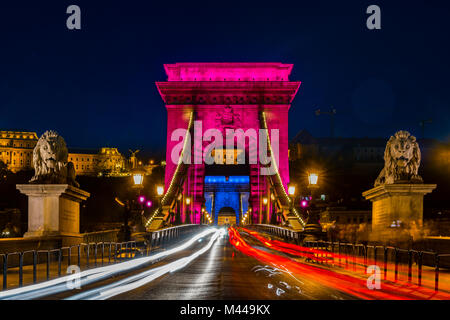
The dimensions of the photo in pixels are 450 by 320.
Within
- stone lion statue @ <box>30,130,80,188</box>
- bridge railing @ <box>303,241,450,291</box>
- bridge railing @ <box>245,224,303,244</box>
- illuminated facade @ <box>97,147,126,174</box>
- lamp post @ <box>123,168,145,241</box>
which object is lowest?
bridge railing @ <box>245,224,303,244</box>

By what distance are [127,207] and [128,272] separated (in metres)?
6.80

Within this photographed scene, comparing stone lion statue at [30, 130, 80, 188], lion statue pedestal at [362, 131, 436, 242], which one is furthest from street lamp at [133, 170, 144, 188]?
lion statue pedestal at [362, 131, 436, 242]

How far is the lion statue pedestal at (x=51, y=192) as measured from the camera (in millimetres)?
19328

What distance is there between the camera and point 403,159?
19562mm

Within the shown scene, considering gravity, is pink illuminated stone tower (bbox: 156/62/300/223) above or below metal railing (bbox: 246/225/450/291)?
above

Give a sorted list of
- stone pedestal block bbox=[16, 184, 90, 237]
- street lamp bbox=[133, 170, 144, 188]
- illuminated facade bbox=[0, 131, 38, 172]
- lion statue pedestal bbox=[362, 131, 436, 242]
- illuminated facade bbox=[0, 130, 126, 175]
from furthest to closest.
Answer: illuminated facade bbox=[0, 130, 126, 175], illuminated facade bbox=[0, 131, 38, 172], street lamp bbox=[133, 170, 144, 188], stone pedestal block bbox=[16, 184, 90, 237], lion statue pedestal bbox=[362, 131, 436, 242]

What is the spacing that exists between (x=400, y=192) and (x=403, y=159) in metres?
1.22

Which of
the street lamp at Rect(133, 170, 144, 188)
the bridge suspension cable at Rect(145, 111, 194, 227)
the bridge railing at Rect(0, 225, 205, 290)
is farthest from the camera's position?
the bridge suspension cable at Rect(145, 111, 194, 227)

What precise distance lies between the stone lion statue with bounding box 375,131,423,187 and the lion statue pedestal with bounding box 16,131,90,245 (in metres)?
10.5

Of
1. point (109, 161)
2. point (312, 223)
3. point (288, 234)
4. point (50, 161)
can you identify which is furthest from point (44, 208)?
point (109, 161)

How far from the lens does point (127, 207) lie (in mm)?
22641

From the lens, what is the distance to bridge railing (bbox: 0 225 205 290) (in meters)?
13.1

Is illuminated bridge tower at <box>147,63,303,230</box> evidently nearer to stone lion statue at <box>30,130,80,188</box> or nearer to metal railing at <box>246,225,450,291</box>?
metal railing at <box>246,225,450,291</box>
